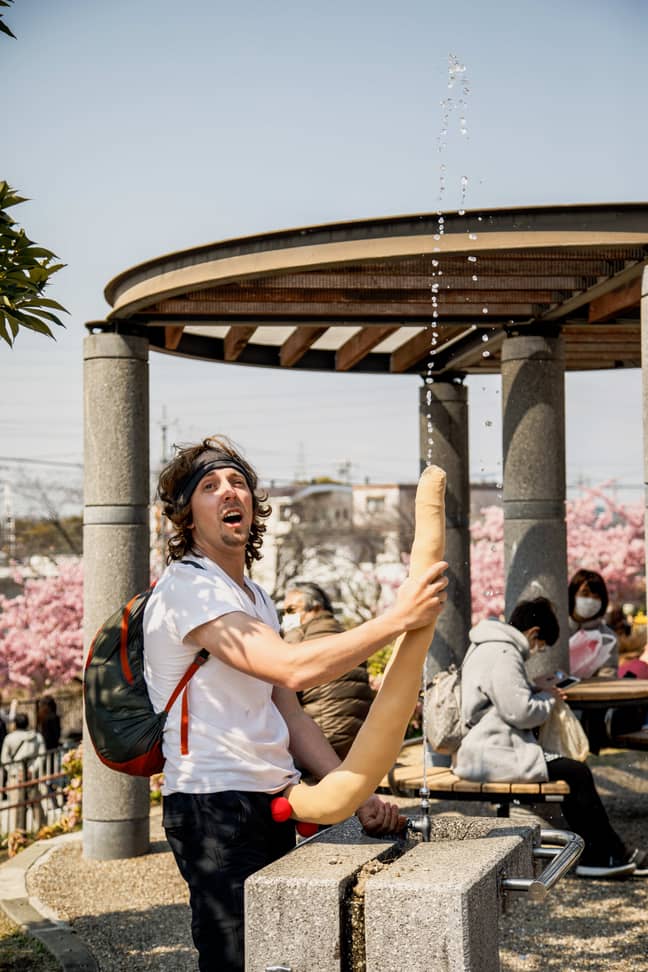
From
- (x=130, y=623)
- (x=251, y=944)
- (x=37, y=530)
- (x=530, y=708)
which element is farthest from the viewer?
(x=37, y=530)

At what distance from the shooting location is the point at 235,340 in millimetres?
9016

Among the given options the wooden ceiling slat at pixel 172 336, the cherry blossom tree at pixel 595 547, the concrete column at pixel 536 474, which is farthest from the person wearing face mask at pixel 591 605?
the cherry blossom tree at pixel 595 547

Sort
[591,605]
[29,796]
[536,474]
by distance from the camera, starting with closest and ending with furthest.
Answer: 1. [536,474]
2. [591,605]
3. [29,796]

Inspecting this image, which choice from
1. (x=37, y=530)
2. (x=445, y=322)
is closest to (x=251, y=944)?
(x=445, y=322)

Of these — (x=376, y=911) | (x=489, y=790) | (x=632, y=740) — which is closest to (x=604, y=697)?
(x=632, y=740)

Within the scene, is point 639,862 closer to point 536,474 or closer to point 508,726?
point 508,726

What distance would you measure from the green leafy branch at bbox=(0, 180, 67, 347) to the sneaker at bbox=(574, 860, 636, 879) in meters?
4.49

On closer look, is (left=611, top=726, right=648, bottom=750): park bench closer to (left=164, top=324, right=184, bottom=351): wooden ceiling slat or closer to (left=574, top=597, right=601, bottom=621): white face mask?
(left=574, top=597, right=601, bottom=621): white face mask

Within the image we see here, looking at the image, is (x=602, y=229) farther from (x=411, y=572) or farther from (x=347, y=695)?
(x=411, y=572)

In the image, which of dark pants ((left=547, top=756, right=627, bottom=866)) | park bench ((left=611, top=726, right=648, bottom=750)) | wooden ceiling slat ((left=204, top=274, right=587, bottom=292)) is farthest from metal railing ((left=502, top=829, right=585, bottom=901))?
park bench ((left=611, top=726, right=648, bottom=750))

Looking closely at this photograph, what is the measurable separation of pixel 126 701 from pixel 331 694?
403cm

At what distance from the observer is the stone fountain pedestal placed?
7.63ft

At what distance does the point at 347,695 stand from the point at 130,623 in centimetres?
407

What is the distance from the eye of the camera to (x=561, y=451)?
332 inches
